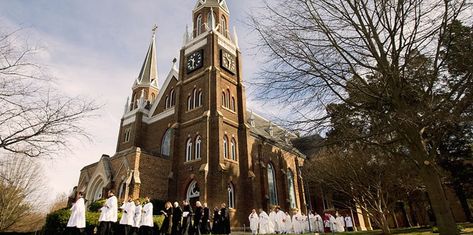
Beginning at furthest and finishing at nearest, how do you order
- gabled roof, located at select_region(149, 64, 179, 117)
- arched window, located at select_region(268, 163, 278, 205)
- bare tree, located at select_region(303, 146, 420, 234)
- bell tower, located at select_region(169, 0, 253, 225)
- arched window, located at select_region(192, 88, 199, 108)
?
1. gabled roof, located at select_region(149, 64, 179, 117)
2. arched window, located at select_region(268, 163, 278, 205)
3. arched window, located at select_region(192, 88, 199, 108)
4. bell tower, located at select_region(169, 0, 253, 225)
5. bare tree, located at select_region(303, 146, 420, 234)

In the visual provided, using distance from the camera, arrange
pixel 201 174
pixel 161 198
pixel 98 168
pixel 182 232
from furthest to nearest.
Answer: pixel 98 168 → pixel 161 198 → pixel 201 174 → pixel 182 232

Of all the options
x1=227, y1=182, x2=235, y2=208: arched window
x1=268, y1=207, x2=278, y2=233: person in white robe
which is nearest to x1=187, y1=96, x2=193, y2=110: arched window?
x1=227, y1=182, x2=235, y2=208: arched window

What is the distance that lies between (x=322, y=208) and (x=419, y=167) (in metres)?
28.2

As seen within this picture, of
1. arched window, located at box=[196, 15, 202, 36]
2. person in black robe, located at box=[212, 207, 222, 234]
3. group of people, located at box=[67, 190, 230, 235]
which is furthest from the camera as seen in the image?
arched window, located at box=[196, 15, 202, 36]

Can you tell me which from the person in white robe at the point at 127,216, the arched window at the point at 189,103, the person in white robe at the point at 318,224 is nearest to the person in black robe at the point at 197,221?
the person in white robe at the point at 127,216

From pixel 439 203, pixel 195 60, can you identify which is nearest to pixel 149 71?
pixel 195 60

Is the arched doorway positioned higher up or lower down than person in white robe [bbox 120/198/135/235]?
higher up

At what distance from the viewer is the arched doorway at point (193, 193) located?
72.7 feet

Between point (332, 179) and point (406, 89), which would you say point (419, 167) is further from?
point (332, 179)

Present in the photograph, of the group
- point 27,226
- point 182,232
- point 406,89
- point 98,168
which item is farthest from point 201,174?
point 27,226

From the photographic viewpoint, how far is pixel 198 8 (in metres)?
30.3

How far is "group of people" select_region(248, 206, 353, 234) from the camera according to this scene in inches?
781

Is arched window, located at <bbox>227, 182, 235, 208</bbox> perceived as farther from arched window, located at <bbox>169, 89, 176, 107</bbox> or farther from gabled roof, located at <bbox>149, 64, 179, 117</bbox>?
gabled roof, located at <bbox>149, 64, 179, 117</bbox>

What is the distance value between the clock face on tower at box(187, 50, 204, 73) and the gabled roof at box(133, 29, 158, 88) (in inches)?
336
